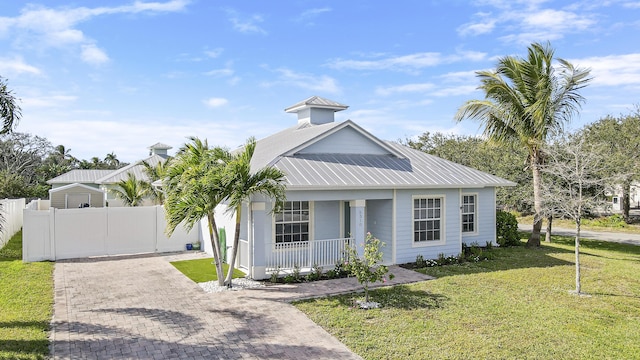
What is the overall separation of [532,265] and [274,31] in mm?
12237

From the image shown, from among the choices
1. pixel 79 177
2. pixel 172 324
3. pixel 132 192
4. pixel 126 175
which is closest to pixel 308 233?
pixel 172 324

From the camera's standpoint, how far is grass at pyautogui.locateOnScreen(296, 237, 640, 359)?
23.4 feet

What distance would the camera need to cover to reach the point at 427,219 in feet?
47.8

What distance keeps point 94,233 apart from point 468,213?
14.3 m

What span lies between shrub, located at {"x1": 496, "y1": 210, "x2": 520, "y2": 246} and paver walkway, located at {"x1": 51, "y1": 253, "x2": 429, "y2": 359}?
24.8ft

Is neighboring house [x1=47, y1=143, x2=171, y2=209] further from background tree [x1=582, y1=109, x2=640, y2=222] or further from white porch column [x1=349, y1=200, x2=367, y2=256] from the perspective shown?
background tree [x1=582, y1=109, x2=640, y2=222]

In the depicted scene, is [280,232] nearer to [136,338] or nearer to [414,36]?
[136,338]

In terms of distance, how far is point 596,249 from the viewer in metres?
18.8

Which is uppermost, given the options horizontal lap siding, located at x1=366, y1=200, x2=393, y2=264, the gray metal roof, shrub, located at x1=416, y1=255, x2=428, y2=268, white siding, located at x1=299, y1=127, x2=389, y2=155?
white siding, located at x1=299, y1=127, x2=389, y2=155

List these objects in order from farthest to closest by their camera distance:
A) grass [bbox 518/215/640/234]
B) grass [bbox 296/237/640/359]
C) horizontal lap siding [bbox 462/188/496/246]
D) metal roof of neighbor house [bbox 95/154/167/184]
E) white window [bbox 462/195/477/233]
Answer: metal roof of neighbor house [bbox 95/154/167/184], grass [bbox 518/215/640/234], horizontal lap siding [bbox 462/188/496/246], white window [bbox 462/195/477/233], grass [bbox 296/237/640/359]

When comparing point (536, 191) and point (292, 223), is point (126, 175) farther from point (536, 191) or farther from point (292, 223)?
point (536, 191)

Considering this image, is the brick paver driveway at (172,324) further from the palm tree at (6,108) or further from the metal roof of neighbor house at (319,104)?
the metal roof of neighbor house at (319,104)

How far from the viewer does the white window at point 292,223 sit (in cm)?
1327

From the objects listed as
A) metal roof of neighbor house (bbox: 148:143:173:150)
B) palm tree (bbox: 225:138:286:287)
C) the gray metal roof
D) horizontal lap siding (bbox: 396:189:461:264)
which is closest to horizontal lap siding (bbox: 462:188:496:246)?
the gray metal roof
